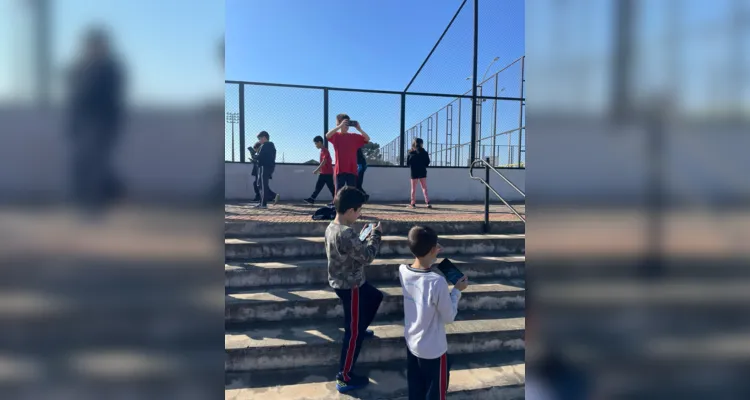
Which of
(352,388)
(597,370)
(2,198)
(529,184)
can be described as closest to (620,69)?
(529,184)

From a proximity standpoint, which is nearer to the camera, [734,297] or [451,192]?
[734,297]

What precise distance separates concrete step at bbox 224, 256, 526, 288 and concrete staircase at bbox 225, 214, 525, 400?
11mm

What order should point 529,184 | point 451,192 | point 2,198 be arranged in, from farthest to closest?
1. point 451,192
2. point 529,184
3. point 2,198

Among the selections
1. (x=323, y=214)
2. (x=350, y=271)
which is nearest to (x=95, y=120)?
(x=350, y=271)

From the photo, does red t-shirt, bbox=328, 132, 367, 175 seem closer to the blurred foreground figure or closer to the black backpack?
the black backpack

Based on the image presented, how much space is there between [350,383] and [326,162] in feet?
16.4

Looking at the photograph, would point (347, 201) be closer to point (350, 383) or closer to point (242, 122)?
point (350, 383)

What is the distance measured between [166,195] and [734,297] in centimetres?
122

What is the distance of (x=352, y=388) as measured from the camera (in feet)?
8.98

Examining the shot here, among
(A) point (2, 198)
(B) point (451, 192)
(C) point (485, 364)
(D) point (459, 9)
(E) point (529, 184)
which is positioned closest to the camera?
(A) point (2, 198)

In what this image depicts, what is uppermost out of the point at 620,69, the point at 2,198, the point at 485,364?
the point at 620,69

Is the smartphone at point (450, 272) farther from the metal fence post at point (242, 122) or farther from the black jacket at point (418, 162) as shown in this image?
the metal fence post at point (242, 122)

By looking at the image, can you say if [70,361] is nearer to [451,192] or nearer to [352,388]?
[352,388]

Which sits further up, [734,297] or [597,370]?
[734,297]
